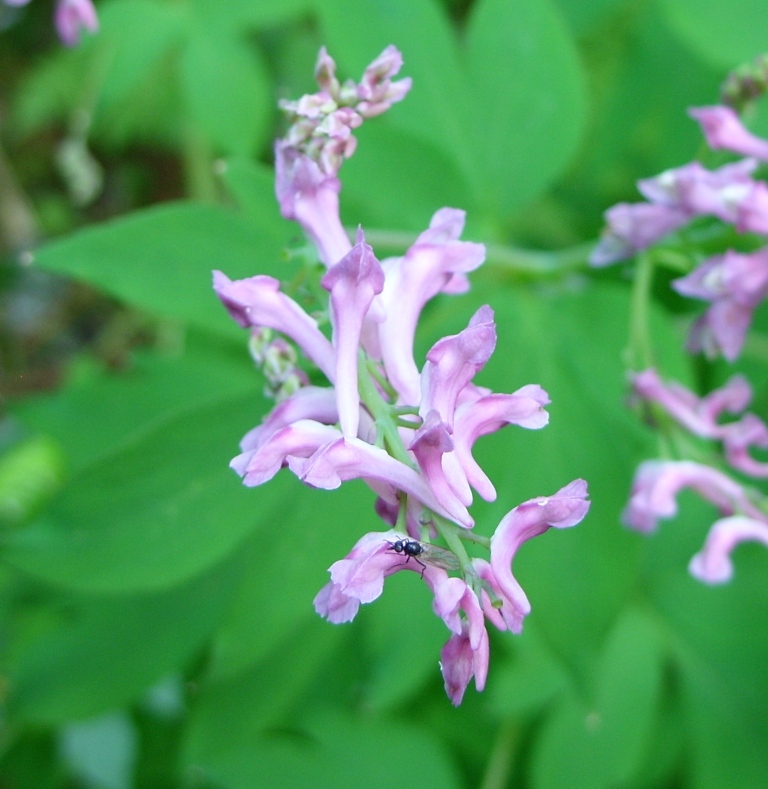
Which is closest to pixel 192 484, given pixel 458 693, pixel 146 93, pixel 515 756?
pixel 458 693

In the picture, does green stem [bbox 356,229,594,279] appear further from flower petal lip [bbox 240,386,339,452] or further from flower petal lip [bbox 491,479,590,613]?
flower petal lip [bbox 491,479,590,613]

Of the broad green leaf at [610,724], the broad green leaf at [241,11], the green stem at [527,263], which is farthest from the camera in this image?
the broad green leaf at [241,11]

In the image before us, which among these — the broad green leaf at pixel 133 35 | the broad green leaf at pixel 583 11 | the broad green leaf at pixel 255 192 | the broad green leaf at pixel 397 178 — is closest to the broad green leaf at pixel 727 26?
the broad green leaf at pixel 583 11

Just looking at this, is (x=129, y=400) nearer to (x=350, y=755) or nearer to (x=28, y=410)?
(x=28, y=410)

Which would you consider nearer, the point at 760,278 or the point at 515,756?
the point at 760,278

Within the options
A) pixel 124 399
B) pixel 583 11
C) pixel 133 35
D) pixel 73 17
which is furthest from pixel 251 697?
pixel 583 11

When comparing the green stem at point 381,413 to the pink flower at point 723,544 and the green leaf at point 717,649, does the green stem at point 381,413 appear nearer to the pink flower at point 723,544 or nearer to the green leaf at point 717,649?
the pink flower at point 723,544
